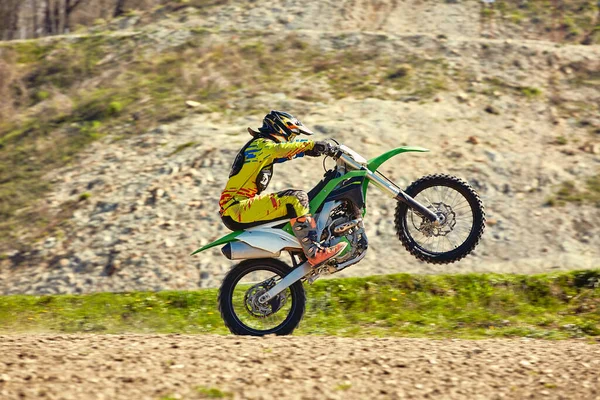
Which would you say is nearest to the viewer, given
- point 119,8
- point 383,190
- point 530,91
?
point 383,190

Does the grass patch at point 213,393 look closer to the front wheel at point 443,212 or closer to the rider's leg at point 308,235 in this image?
the rider's leg at point 308,235

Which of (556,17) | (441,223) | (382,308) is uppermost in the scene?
(556,17)

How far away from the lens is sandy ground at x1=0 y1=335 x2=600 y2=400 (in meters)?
6.85

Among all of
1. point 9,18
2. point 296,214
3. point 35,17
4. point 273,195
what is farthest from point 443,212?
point 9,18

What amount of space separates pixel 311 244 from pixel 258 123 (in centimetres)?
935

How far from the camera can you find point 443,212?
9445mm

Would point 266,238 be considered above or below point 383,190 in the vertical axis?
below

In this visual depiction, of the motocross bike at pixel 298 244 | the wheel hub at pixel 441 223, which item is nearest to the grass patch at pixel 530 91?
the motocross bike at pixel 298 244

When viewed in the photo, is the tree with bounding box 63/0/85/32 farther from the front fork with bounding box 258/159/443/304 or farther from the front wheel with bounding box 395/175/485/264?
the front wheel with bounding box 395/175/485/264

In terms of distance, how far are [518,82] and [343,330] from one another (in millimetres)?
10937

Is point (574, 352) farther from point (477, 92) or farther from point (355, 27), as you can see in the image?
point (355, 27)

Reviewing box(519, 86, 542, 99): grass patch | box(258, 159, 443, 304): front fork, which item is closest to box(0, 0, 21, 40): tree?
box(519, 86, 542, 99): grass patch

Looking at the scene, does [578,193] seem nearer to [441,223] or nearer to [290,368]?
[441,223]

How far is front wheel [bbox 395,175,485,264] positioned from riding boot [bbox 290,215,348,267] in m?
1.15
